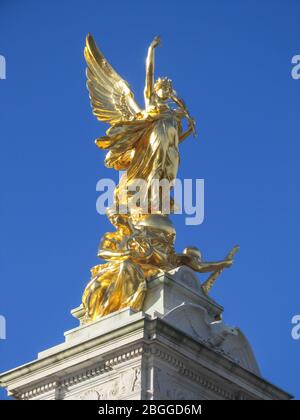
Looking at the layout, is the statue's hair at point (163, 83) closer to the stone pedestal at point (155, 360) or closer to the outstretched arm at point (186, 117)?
the outstretched arm at point (186, 117)

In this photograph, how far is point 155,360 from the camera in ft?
76.6

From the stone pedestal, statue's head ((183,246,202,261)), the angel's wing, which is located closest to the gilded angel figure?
the angel's wing

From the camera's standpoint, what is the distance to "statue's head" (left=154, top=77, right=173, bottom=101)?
2820 centimetres

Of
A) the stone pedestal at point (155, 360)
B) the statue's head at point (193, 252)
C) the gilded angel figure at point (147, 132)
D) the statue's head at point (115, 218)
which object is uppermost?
the gilded angel figure at point (147, 132)

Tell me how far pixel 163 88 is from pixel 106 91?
1.61 metres

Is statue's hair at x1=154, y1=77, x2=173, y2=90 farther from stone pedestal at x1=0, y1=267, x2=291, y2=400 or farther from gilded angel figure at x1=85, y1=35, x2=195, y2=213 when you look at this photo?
stone pedestal at x1=0, y1=267, x2=291, y2=400

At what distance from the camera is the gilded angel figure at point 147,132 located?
27625mm

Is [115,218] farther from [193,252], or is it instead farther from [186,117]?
[186,117]

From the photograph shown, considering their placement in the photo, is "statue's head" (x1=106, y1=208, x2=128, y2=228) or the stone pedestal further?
"statue's head" (x1=106, y1=208, x2=128, y2=228)

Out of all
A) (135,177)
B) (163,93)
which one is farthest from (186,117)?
(135,177)

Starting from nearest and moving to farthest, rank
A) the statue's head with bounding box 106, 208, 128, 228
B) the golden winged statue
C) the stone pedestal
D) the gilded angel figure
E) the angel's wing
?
the stone pedestal, the golden winged statue, the statue's head with bounding box 106, 208, 128, 228, the gilded angel figure, the angel's wing

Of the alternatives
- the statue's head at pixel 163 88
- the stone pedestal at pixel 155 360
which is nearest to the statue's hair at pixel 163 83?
the statue's head at pixel 163 88
